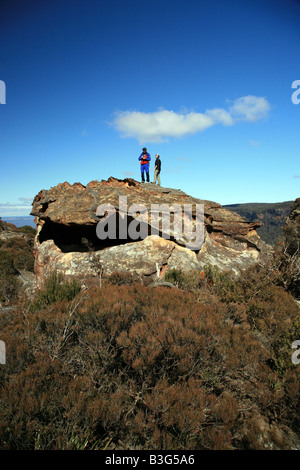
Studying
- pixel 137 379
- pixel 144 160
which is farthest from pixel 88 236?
pixel 137 379

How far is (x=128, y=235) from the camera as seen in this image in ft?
26.7

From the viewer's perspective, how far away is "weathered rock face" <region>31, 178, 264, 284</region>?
290 inches

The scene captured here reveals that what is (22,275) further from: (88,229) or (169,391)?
(169,391)

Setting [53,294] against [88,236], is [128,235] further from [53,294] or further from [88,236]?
[53,294]

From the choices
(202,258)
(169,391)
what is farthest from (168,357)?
(202,258)

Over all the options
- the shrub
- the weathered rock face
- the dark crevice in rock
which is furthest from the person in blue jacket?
the shrub

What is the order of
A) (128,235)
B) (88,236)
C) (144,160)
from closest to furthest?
(128,235)
(88,236)
(144,160)

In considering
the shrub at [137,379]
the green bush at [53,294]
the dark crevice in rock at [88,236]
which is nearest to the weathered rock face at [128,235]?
the dark crevice in rock at [88,236]

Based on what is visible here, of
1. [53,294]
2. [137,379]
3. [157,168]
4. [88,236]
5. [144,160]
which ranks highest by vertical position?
[144,160]

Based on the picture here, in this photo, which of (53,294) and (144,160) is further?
(144,160)

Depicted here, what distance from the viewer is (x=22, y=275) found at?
13.2 meters

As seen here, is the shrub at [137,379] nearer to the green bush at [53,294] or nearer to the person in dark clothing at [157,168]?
the green bush at [53,294]

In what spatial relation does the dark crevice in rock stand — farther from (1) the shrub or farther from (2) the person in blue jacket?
(2) the person in blue jacket

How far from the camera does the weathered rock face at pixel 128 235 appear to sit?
7359 mm
